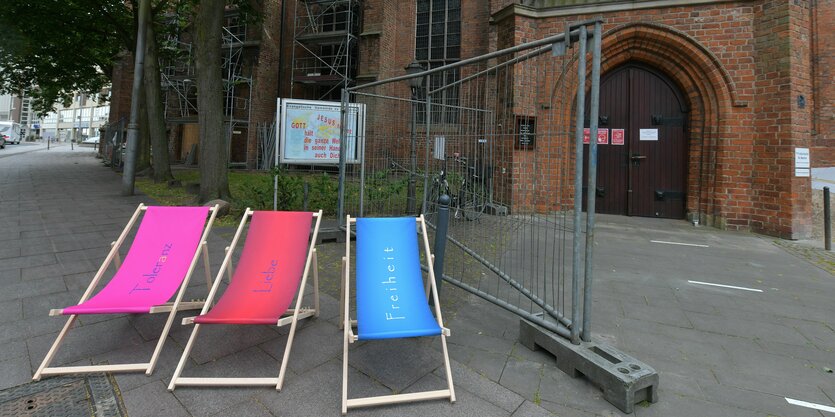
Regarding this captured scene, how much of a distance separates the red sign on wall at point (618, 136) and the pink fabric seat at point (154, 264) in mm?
9421

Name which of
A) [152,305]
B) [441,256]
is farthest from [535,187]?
[152,305]

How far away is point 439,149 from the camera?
15.4 feet

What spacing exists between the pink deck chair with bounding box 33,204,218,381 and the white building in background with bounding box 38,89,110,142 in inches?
3071

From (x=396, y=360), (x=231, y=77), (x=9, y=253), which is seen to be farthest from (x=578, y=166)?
(x=231, y=77)

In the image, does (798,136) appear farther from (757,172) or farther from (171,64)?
(171,64)

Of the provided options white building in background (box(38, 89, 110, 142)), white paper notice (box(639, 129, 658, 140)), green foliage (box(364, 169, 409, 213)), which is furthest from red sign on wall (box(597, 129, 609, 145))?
white building in background (box(38, 89, 110, 142))

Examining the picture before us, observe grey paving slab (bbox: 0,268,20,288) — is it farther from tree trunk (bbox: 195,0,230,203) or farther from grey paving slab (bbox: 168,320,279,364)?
tree trunk (bbox: 195,0,230,203)

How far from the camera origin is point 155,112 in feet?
43.3

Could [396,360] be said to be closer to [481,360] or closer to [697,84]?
[481,360]

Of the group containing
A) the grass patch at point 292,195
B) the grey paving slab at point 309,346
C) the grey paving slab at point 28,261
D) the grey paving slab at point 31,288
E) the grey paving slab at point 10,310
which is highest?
the grass patch at point 292,195

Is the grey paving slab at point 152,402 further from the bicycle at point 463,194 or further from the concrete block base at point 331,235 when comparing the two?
the concrete block base at point 331,235

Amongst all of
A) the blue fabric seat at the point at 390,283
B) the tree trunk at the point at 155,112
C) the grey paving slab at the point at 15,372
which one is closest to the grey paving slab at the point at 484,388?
the blue fabric seat at the point at 390,283

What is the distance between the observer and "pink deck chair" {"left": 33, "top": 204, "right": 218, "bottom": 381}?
2.55m

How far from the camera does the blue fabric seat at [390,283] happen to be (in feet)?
7.98
